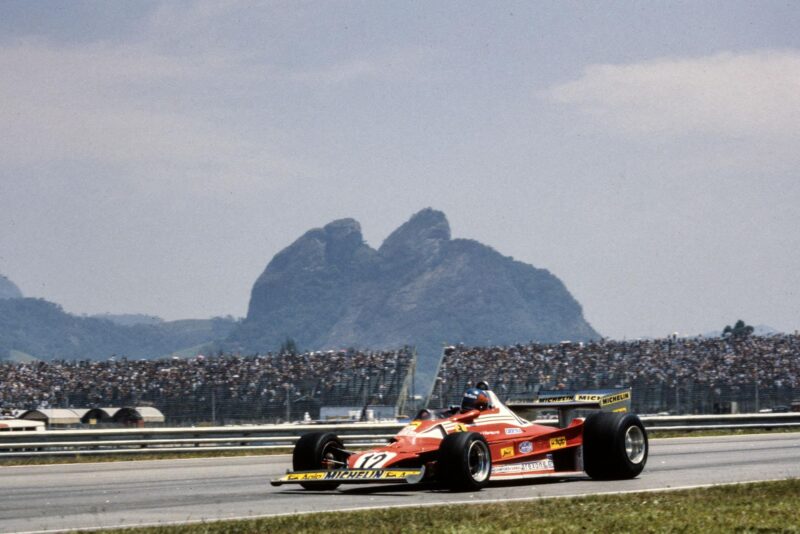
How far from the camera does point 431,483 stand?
15.4 m

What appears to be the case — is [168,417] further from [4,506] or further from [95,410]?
[4,506]

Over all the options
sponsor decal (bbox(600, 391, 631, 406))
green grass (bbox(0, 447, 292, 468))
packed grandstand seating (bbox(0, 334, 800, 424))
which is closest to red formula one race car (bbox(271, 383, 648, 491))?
sponsor decal (bbox(600, 391, 631, 406))

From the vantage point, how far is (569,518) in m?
10.9

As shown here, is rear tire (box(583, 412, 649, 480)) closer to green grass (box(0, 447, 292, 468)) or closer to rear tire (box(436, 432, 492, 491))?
rear tire (box(436, 432, 492, 491))

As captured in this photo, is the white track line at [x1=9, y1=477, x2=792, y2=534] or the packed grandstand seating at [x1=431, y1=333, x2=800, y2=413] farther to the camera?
the packed grandstand seating at [x1=431, y1=333, x2=800, y2=413]

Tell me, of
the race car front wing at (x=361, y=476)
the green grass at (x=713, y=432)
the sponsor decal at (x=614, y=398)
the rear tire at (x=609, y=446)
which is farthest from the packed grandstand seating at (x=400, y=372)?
the race car front wing at (x=361, y=476)

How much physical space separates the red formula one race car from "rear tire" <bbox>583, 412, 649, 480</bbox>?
13 millimetres

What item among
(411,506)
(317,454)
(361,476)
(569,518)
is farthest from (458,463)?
(569,518)

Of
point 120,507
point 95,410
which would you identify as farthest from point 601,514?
point 95,410

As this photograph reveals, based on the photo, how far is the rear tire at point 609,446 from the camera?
15406mm

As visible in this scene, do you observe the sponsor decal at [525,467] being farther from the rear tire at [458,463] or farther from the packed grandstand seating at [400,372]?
the packed grandstand seating at [400,372]

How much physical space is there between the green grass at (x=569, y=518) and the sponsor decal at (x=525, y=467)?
239 centimetres

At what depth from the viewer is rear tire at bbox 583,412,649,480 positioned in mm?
15406

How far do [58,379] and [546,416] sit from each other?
140ft
